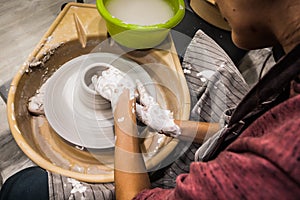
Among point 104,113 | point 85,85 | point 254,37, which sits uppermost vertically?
point 254,37

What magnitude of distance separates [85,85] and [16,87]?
274 millimetres

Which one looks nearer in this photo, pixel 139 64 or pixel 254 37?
pixel 254 37

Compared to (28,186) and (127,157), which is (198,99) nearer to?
(127,157)

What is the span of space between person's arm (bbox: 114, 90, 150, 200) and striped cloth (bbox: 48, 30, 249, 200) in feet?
0.38

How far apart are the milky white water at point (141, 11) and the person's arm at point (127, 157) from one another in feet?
1.32

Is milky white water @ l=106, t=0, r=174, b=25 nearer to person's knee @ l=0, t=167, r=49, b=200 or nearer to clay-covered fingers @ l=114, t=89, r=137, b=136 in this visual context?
clay-covered fingers @ l=114, t=89, r=137, b=136

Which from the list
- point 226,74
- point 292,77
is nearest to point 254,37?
point 292,77

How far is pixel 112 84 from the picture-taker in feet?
3.90

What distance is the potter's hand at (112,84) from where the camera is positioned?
1.18 meters

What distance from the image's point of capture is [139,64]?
1.45m

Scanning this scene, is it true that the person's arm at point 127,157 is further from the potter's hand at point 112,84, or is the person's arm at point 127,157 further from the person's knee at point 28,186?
the person's knee at point 28,186

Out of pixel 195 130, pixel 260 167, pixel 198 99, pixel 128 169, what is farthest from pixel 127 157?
pixel 260 167

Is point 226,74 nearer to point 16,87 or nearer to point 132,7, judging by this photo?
point 132,7

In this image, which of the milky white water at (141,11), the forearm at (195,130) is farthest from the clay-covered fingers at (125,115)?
the milky white water at (141,11)
